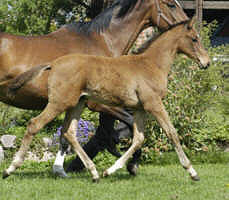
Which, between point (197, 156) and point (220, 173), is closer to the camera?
point (220, 173)

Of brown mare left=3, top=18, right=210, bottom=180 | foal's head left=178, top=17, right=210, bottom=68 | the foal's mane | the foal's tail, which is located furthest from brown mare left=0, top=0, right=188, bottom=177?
foal's head left=178, top=17, right=210, bottom=68

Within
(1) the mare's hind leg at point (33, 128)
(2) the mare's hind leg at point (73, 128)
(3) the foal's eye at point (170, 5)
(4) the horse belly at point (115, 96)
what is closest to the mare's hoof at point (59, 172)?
(2) the mare's hind leg at point (73, 128)

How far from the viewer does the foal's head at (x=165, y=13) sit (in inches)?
235

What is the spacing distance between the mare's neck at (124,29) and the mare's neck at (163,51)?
709mm

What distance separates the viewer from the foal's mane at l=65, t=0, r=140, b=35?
229 inches

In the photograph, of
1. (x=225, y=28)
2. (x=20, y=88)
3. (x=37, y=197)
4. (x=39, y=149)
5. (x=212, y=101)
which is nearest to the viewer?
(x=37, y=197)

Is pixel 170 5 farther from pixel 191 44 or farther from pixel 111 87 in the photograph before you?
pixel 111 87

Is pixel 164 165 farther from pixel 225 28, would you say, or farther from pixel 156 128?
pixel 225 28

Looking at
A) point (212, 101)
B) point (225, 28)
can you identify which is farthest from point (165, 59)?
point (225, 28)

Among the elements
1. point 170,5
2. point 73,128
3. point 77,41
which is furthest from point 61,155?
point 170,5

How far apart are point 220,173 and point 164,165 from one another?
1217mm

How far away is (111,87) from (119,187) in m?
1.18

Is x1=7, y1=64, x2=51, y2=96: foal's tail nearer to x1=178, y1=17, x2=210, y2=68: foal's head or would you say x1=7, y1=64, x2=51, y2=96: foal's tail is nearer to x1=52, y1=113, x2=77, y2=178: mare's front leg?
x1=52, y1=113, x2=77, y2=178: mare's front leg

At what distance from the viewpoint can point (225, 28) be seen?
1909 cm
